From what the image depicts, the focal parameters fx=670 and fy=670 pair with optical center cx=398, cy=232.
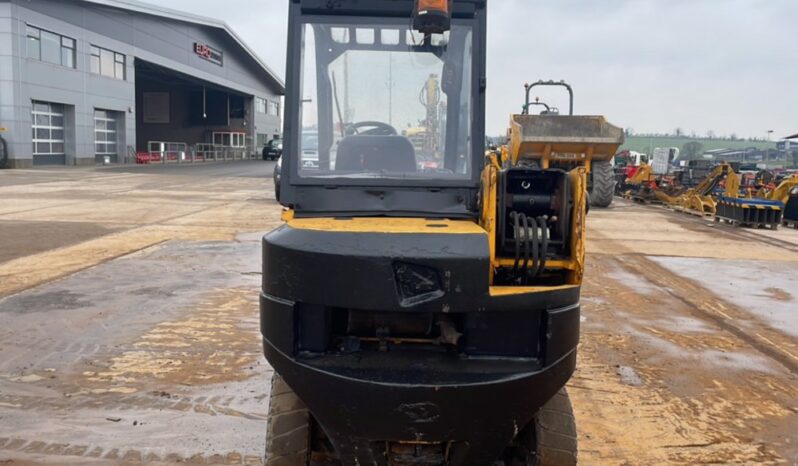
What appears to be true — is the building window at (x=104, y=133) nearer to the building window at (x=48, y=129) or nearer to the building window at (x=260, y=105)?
the building window at (x=48, y=129)

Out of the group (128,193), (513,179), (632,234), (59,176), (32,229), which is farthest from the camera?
(59,176)

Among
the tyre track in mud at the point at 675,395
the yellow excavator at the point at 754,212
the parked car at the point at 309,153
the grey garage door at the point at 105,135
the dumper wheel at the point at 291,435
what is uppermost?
the grey garage door at the point at 105,135

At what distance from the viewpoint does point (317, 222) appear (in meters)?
3.13

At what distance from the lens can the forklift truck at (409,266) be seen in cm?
271

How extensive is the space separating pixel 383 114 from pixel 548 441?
1.97 metres

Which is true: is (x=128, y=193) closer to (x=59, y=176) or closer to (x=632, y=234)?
(x=59, y=176)

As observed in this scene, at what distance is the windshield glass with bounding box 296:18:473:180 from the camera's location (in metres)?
3.65

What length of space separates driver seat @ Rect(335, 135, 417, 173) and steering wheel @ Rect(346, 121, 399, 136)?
1.1 inches

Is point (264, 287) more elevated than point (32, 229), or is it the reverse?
point (264, 287)

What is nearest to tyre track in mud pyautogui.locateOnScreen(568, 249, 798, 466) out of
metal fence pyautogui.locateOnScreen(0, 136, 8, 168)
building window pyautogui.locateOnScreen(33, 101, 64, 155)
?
metal fence pyautogui.locateOnScreen(0, 136, 8, 168)

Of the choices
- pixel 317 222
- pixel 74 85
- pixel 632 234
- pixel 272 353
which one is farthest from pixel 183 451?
pixel 74 85

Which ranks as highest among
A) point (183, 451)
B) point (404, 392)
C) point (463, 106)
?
point (463, 106)

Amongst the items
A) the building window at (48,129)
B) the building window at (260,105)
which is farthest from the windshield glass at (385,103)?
the building window at (260,105)

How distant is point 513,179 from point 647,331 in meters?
4.06
